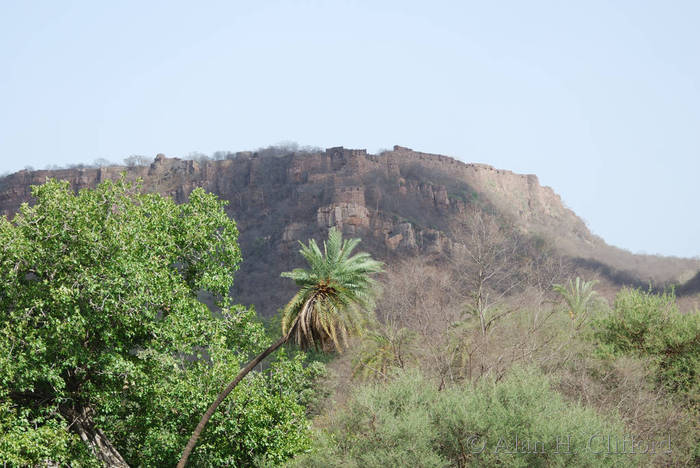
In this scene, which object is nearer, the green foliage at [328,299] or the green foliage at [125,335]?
the green foliage at [125,335]

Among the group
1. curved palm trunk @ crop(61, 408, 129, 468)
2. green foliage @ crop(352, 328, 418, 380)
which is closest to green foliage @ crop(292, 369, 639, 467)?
curved palm trunk @ crop(61, 408, 129, 468)

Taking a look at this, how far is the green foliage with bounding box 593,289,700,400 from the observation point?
2230 centimetres

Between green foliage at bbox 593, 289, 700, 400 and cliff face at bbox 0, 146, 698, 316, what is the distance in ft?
188

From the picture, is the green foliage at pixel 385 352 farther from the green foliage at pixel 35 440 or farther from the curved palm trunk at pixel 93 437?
the green foliage at pixel 35 440

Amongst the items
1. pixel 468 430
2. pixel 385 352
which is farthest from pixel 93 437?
pixel 385 352

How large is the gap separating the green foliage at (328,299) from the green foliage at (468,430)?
3.33 m

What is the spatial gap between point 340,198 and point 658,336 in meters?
78.2

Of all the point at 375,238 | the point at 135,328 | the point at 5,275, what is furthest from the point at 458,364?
the point at 375,238

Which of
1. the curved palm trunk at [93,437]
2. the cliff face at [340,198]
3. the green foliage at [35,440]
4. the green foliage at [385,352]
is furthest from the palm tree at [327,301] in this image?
the cliff face at [340,198]

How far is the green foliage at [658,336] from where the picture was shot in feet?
73.2

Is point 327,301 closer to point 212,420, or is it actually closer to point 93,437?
point 212,420

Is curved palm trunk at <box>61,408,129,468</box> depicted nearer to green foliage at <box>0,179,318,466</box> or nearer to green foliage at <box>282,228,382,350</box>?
green foliage at <box>0,179,318,466</box>

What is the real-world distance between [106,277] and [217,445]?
5344 millimetres

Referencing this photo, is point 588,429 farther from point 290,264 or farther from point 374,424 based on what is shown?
point 290,264
